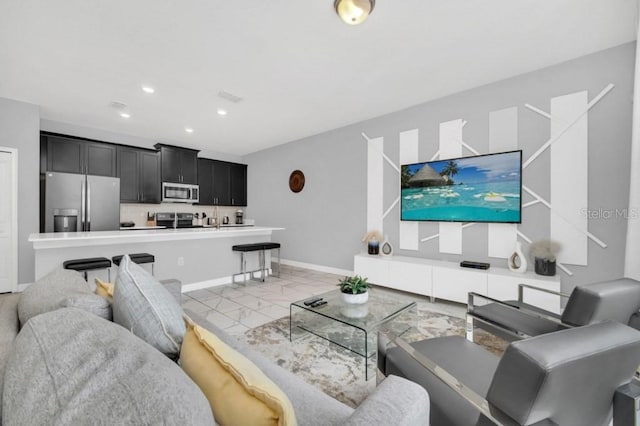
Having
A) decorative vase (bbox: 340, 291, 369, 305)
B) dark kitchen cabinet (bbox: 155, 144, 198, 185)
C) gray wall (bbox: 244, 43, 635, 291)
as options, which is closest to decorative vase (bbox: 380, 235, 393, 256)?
gray wall (bbox: 244, 43, 635, 291)

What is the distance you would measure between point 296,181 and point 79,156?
391 centimetres

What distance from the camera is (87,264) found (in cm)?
295

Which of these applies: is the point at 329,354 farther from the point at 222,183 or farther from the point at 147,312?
the point at 222,183

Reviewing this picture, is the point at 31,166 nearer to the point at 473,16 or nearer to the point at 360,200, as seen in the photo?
the point at 360,200

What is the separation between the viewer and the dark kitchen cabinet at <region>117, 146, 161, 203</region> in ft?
17.3

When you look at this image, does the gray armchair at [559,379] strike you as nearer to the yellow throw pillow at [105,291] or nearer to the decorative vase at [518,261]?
the yellow throw pillow at [105,291]

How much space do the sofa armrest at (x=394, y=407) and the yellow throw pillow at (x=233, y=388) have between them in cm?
18

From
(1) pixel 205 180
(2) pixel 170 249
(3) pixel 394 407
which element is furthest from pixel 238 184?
(3) pixel 394 407

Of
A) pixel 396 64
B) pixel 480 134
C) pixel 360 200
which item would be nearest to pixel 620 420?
pixel 396 64

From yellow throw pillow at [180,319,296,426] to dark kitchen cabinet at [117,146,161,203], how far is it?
5.71 meters

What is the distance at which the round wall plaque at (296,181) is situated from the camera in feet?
19.0

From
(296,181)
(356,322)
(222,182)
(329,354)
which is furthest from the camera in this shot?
(222,182)

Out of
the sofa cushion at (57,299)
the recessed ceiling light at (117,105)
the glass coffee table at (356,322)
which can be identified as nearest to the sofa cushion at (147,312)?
the sofa cushion at (57,299)

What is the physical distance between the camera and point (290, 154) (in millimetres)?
6055
